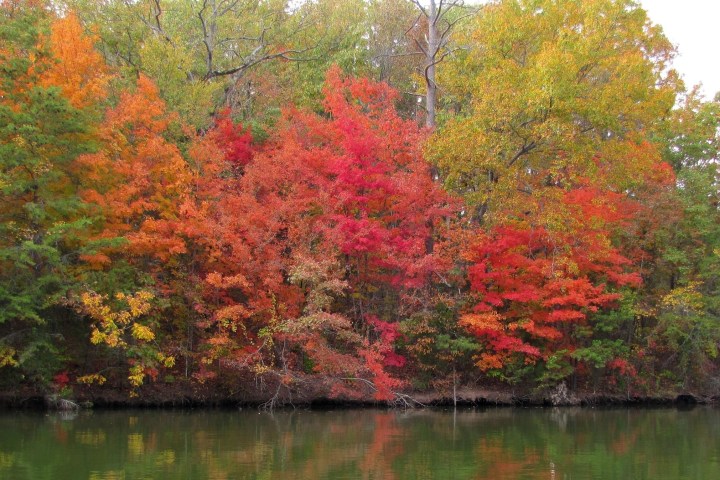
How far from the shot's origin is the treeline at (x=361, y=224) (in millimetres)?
20641

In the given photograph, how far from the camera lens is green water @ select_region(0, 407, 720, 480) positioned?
12.2 m

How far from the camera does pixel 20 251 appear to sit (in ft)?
63.5

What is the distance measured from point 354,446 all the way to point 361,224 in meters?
8.97

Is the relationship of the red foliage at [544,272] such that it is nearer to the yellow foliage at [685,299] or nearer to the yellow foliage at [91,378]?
the yellow foliage at [685,299]

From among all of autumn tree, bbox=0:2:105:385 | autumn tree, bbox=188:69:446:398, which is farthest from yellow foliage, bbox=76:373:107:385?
autumn tree, bbox=188:69:446:398

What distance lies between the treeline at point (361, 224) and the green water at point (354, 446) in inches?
80.7

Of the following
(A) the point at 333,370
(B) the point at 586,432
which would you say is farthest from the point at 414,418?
(B) the point at 586,432

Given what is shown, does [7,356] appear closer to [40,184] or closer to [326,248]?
[40,184]

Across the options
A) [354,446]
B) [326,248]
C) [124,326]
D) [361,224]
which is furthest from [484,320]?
[124,326]

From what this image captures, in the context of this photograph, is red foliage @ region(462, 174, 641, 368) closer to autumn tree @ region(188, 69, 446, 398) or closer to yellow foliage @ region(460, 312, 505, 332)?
yellow foliage @ region(460, 312, 505, 332)

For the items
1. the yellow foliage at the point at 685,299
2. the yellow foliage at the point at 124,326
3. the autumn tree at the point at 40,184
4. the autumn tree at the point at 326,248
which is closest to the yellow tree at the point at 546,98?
the autumn tree at the point at 326,248

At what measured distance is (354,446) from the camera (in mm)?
15203

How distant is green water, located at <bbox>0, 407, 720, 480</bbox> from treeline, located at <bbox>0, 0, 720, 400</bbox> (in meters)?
2.05

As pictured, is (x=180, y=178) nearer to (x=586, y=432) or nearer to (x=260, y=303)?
(x=260, y=303)
